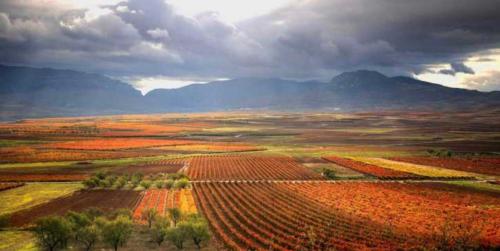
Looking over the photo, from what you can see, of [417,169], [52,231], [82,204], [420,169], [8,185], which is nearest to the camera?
[52,231]

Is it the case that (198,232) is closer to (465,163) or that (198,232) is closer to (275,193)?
(275,193)

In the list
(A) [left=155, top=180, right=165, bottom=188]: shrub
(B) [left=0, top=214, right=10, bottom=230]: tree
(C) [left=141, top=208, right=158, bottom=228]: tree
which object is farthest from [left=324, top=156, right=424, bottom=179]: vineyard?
(B) [left=0, top=214, right=10, bottom=230]: tree

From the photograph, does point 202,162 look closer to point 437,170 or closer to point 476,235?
point 437,170

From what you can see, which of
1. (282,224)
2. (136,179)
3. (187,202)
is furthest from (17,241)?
(136,179)

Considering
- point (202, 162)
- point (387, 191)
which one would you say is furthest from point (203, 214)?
point (202, 162)

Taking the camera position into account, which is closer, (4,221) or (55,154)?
(4,221)

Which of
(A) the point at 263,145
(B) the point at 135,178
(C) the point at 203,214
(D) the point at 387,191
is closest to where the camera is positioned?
(C) the point at 203,214

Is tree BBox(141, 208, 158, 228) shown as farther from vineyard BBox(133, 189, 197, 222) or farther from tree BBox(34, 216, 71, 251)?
tree BBox(34, 216, 71, 251)

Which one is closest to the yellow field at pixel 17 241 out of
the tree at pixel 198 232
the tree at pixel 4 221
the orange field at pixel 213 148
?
the tree at pixel 4 221
